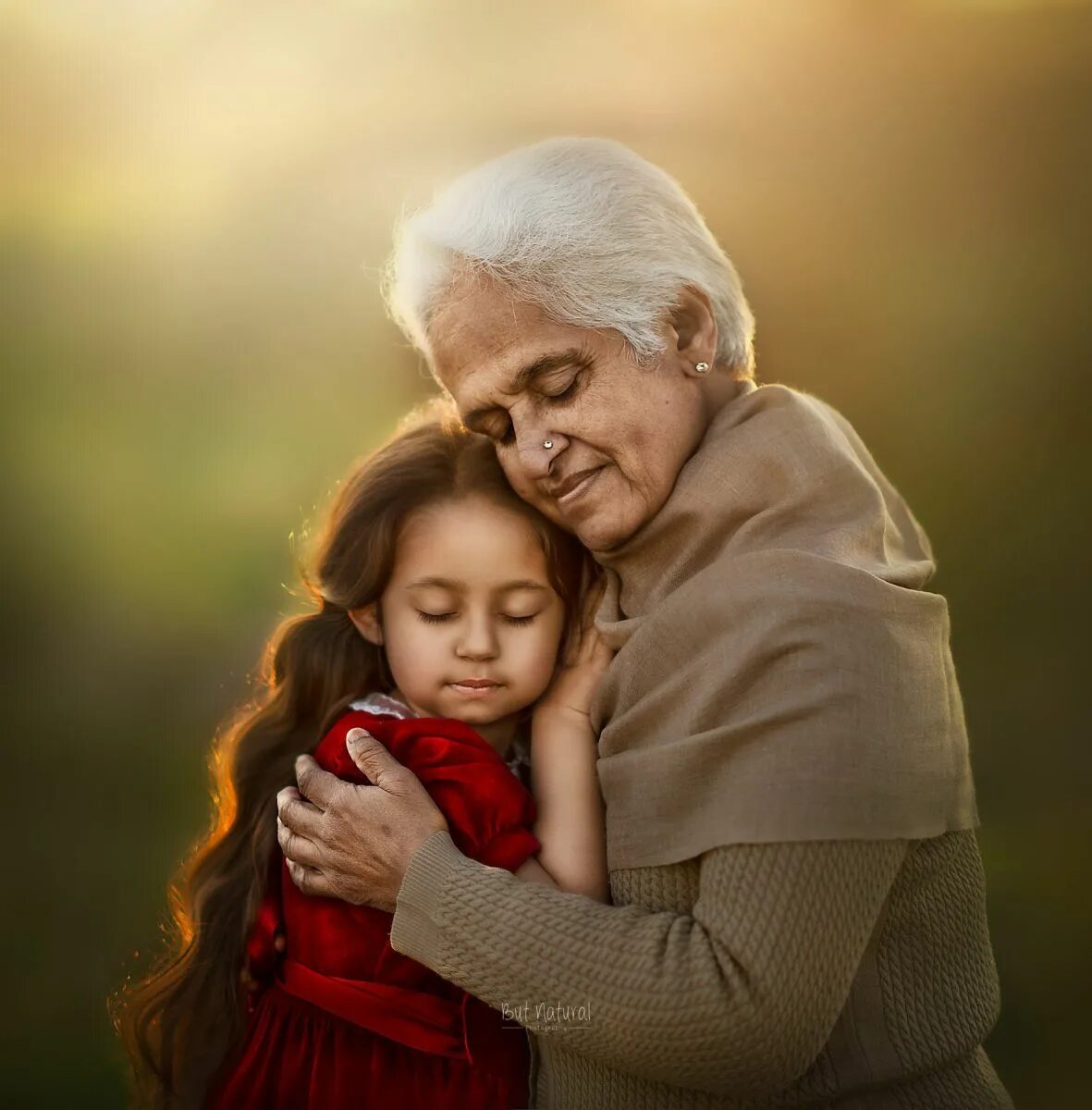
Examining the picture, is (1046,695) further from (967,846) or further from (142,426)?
(142,426)

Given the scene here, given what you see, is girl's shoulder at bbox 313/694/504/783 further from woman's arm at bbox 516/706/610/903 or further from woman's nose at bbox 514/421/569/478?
woman's nose at bbox 514/421/569/478

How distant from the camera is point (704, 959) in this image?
171cm

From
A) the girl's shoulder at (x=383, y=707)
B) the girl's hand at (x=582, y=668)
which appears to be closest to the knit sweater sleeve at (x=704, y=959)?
the girl's hand at (x=582, y=668)

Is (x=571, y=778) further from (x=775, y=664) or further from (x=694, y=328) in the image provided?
(x=694, y=328)

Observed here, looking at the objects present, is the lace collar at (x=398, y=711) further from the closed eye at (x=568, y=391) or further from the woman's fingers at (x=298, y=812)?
the closed eye at (x=568, y=391)

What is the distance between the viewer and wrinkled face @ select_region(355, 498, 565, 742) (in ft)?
7.41

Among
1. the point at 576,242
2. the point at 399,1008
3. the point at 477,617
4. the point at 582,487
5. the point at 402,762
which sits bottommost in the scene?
the point at 399,1008

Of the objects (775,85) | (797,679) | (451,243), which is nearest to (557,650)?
(797,679)

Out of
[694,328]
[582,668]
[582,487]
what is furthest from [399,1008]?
[694,328]

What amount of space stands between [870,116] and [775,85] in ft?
1.33

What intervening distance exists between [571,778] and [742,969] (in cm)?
54

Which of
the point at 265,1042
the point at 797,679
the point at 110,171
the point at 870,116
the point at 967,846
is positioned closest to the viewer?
the point at 797,679

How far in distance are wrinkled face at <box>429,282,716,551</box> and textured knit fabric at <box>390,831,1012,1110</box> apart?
0.66 m

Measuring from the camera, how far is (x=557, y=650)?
2330 millimetres
